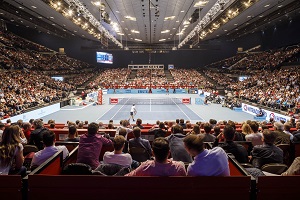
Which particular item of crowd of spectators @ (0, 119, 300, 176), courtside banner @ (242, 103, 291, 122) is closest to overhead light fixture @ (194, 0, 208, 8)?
courtside banner @ (242, 103, 291, 122)

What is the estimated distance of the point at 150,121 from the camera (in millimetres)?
19688

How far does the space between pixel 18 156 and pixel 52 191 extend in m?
1.32

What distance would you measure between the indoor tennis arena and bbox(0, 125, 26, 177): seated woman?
17 millimetres

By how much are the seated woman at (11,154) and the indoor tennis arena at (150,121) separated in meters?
0.02

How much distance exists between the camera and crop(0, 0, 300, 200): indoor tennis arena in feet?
10.2

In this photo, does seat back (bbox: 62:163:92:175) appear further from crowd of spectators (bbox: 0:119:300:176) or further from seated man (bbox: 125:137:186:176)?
seated man (bbox: 125:137:186:176)

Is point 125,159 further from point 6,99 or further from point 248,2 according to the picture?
point 6,99

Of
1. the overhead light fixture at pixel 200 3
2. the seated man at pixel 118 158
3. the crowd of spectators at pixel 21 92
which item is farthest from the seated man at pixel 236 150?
the overhead light fixture at pixel 200 3

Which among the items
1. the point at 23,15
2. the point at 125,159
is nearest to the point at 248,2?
the point at 125,159

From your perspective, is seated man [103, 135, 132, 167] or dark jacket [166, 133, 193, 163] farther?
dark jacket [166, 133, 193, 163]

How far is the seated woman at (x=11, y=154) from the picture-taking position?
3.89m

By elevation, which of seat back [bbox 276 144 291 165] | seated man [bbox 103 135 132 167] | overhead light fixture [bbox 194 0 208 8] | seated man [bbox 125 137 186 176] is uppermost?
overhead light fixture [bbox 194 0 208 8]

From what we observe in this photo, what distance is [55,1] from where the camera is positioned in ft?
58.7

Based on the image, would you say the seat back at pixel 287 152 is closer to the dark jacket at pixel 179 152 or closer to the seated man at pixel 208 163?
the dark jacket at pixel 179 152
